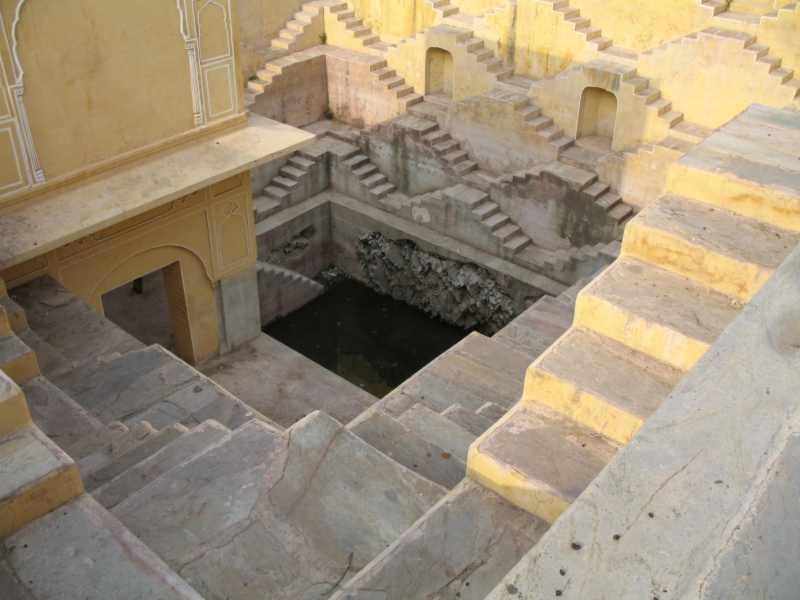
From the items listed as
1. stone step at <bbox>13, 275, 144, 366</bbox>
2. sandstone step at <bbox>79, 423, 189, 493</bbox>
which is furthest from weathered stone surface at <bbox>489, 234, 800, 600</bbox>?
stone step at <bbox>13, 275, 144, 366</bbox>

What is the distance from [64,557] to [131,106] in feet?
18.3

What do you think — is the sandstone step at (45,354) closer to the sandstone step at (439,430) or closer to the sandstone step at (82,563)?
the sandstone step at (439,430)

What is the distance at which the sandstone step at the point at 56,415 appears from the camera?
5.39m

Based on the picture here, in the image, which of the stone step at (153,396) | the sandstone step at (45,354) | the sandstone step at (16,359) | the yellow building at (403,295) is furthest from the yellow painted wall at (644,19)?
the sandstone step at (16,359)

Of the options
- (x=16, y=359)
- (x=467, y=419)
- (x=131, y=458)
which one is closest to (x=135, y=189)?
(x=16, y=359)

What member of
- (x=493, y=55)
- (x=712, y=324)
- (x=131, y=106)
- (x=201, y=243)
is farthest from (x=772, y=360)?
(x=493, y=55)

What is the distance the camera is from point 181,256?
920 centimetres

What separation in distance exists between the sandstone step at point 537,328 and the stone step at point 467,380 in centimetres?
42

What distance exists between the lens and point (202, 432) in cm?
503

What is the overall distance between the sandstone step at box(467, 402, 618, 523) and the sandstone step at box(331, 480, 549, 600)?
4.2 inches

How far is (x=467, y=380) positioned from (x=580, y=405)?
4.13 m

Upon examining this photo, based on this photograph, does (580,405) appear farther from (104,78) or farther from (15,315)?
(104,78)

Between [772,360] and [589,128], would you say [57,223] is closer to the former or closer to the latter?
[772,360]

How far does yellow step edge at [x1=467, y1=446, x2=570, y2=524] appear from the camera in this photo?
3502mm
